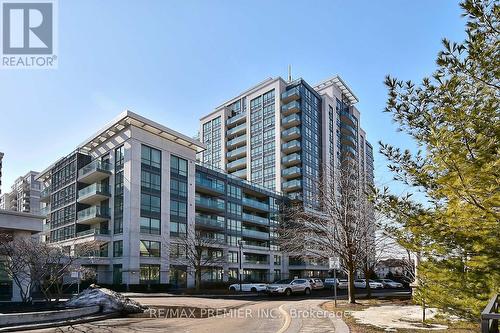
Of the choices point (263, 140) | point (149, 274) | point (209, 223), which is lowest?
point (149, 274)

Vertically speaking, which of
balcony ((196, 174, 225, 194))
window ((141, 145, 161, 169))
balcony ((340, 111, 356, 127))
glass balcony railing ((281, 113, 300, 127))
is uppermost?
balcony ((340, 111, 356, 127))

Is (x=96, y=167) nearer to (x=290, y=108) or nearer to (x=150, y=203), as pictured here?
(x=150, y=203)

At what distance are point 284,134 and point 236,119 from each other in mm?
14043

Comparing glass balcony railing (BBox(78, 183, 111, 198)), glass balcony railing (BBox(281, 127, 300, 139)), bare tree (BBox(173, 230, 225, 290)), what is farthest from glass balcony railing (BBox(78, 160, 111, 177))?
glass balcony railing (BBox(281, 127, 300, 139))

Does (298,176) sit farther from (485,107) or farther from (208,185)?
(485,107)

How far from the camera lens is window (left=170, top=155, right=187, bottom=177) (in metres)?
55.3

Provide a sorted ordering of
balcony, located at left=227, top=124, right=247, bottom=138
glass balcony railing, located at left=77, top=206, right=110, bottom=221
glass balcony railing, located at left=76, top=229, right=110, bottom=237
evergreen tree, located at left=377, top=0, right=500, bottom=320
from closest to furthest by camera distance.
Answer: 1. evergreen tree, located at left=377, top=0, right=500, bottom=320
2. glass balcony railing, located at left=76, top=229, right=110, bottom=237
3. glass balcony railing, located at left=77, top=206, right=110, bottom=221
4. balcony, located at left=227, top=124, right=247, bottom=138

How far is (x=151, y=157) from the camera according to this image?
52594 mm

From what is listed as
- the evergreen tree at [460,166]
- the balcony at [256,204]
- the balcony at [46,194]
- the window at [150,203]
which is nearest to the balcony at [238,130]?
the balcony at [256,204]

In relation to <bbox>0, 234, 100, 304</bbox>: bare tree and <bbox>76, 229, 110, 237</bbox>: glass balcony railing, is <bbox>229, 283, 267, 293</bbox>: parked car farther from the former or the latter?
<bbox>0, 234, 100, 304</bbox>: bare tree

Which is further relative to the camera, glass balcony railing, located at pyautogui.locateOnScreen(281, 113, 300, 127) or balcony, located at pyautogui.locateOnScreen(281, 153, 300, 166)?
glass balcony railing, located at pyautogui.locateOnScreen(281, 113, 300, 127)

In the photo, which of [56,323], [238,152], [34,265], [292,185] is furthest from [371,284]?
[56,323]

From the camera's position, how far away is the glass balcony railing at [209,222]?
5912 centimetres

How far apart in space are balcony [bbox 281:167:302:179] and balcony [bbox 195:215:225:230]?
22.6 m
